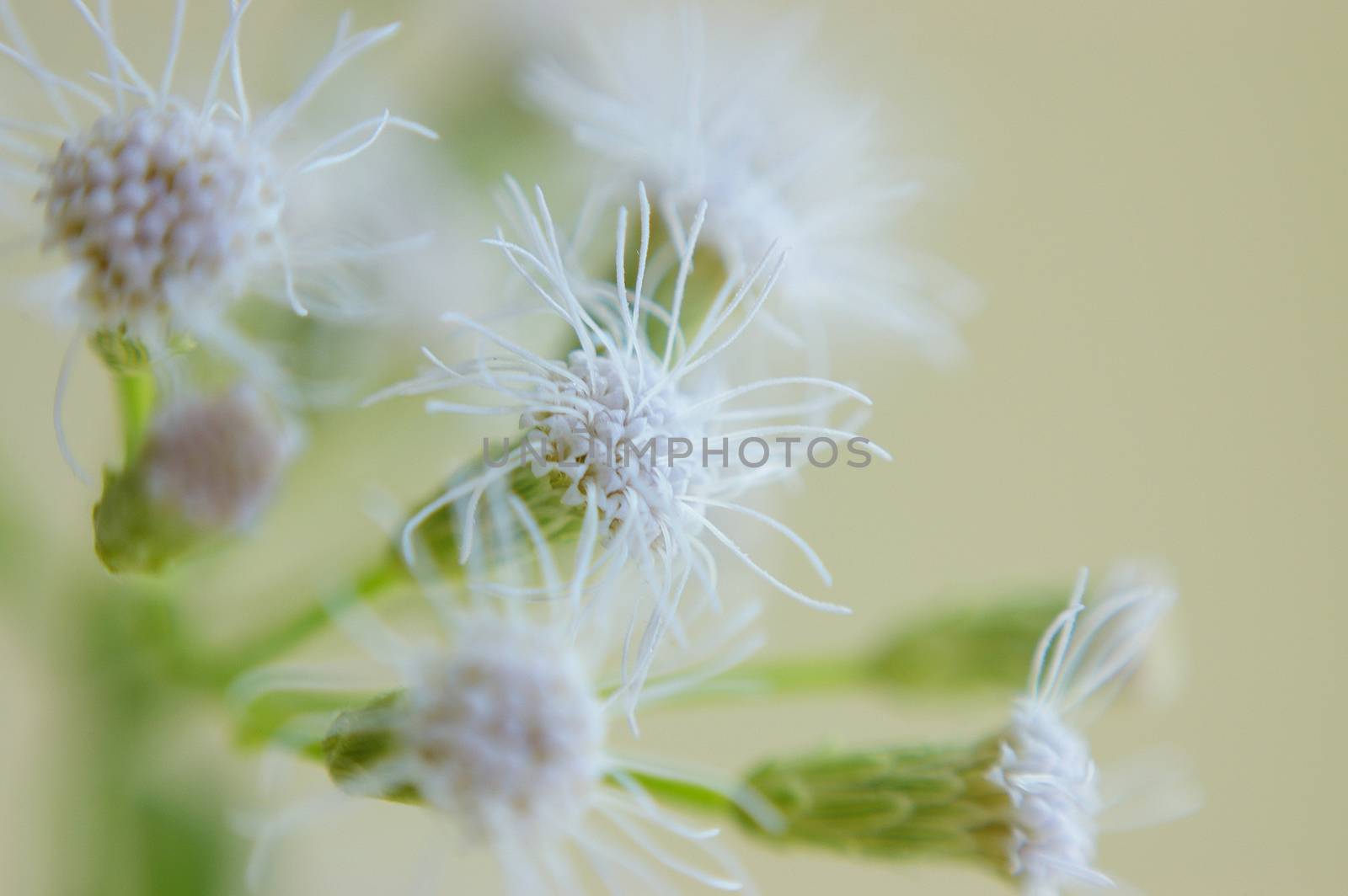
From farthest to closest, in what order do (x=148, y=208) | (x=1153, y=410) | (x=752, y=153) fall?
(x=1153, y=410)
(x=752, y=153)
(x=148, y=208)

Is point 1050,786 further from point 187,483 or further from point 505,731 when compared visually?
point 187,483

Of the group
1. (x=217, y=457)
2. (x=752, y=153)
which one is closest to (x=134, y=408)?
(x=217, y=457)

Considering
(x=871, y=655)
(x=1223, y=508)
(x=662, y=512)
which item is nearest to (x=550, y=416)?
(x=662, y=512)

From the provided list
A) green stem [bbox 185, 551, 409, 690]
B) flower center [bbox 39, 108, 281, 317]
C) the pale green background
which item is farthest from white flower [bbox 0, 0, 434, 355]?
the pale green background

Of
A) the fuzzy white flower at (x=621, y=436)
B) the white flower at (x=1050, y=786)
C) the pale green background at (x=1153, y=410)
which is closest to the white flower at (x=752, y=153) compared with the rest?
the fuzzy white flower at (x=621, y=436)

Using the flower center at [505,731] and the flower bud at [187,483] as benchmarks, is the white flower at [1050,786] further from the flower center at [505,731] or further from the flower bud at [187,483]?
the flower bud at [187,483]

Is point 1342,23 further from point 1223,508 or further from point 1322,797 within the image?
point 1322,797
